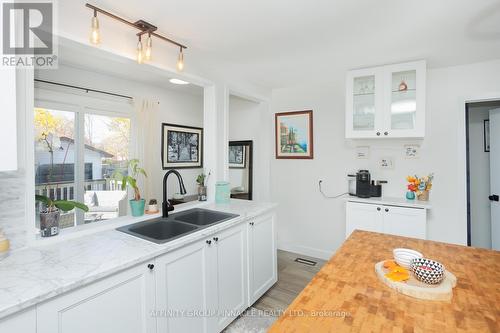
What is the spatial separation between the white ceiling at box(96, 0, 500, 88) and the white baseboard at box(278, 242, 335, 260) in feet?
7.60

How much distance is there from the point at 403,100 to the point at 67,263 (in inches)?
118

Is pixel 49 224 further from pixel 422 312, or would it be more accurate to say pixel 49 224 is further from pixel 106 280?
pixel 422 312

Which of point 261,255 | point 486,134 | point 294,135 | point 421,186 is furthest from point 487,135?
point 261,255

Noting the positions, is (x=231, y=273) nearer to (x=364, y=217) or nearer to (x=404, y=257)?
(x=404, y=257)

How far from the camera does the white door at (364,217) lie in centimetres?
268

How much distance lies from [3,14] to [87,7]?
25.6 inches

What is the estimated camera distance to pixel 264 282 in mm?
2449

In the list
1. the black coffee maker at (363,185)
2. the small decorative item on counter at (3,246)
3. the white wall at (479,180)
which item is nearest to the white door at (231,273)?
the small decorative item on counter at (3,246)

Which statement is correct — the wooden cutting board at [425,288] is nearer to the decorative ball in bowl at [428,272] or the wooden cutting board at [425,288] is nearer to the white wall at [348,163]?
the decorative ball in bowl at [428,272]

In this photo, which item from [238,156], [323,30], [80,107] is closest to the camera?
[323,30]

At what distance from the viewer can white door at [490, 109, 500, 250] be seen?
2.81 metres

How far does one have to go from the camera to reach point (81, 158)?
3061mm

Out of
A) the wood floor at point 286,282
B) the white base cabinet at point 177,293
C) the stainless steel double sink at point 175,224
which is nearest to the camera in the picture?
the white base cabinet at point 177,293

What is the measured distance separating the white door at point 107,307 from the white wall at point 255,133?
2473 mm
